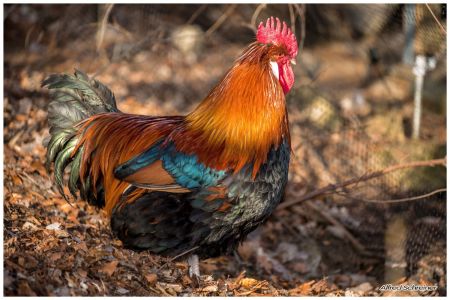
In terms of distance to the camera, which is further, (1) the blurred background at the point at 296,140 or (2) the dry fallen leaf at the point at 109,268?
(1) the blurred background at the point at 296,140

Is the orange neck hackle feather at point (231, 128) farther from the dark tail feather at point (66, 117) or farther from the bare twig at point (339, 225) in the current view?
the bare twig at point (339, 225)

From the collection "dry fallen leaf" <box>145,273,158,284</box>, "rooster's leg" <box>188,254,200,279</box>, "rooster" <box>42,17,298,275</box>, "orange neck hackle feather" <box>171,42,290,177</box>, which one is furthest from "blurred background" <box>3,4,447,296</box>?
"orange neck hackle feather" <box>171,42,290,177</box>

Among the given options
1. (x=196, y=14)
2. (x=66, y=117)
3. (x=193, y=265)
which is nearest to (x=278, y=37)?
(x=66, y=117)

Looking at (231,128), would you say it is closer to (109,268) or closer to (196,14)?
(109,268)

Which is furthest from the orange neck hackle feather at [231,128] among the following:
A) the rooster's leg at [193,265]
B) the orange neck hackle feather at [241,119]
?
the rooster's leg at [193,265]

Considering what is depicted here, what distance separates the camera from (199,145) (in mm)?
4207

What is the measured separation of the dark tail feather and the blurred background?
1.65 feet

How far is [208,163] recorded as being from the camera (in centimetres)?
414

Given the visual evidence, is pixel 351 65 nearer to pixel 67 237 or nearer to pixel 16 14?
pixel 16 14

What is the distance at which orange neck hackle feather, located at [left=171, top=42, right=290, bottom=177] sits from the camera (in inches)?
165

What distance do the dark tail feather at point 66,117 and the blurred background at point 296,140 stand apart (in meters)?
0.50

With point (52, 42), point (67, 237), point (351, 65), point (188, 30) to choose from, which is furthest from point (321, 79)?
point (67, 237)

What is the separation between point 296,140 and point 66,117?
3.50 m

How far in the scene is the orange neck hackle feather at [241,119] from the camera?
4.18 metres
